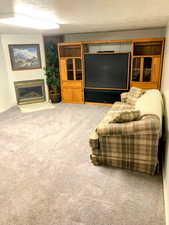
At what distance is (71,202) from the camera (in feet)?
6.53

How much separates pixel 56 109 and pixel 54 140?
6.57 feet

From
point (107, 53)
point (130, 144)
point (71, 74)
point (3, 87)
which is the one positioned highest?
point (107, 53)

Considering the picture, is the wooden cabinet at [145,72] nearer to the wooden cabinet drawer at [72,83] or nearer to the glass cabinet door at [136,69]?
the glass cabinet door at [136,69]

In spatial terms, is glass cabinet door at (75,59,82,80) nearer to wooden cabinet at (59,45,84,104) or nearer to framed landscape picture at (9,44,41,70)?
wooden cabinet at (59,45,84,104)

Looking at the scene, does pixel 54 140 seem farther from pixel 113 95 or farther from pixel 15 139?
pixel 113 95

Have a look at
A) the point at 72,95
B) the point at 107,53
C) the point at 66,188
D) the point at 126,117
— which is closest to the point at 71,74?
the point at 72,95

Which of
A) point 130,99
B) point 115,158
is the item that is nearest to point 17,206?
point 115,158

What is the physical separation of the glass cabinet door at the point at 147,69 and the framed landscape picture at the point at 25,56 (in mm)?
3454

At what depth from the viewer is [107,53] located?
505 centimetres

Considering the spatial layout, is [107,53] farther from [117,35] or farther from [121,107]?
[121,107]

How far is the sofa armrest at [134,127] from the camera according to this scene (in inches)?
84.3

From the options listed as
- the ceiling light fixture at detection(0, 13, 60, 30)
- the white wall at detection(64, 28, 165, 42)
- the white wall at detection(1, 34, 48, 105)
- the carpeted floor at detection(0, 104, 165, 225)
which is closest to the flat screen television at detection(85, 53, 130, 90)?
the white wall at detection(64, 28, 165, 42)

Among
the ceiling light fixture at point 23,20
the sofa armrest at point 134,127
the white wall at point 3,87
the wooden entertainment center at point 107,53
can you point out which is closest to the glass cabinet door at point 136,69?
the wooden entertainment center at point 107,53

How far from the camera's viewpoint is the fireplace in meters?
5.77
